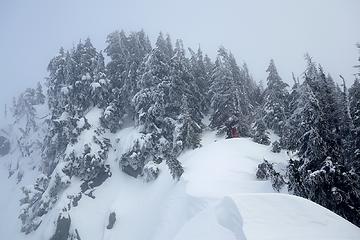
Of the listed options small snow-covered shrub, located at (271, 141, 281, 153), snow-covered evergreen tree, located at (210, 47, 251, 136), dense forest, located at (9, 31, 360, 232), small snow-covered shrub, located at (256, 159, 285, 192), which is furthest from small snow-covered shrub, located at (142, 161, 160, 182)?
small snow-covered shrub, located at (256, 159, 285, 192)

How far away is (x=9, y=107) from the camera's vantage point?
90.6m

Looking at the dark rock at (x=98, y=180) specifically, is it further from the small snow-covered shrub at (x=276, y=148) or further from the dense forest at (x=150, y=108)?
the small snow-covered shrub at (x=276, y=148)

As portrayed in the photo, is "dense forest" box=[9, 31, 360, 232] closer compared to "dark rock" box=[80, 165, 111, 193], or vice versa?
"dense forest" box=[9, 31, 360, 232]

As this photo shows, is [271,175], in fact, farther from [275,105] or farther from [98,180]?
[98,180]

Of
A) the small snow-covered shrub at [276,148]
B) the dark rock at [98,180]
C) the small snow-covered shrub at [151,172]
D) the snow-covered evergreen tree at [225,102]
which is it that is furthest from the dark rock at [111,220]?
the small snow-covered shrub at [276,148]

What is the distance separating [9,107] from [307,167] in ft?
290

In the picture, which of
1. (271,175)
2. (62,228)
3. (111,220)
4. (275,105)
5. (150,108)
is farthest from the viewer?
(275,105)

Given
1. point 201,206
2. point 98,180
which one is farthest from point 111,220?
point 201,206

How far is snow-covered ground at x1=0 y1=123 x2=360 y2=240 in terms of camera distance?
35.3ft

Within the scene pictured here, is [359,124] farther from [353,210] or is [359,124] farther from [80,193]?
[80,193]

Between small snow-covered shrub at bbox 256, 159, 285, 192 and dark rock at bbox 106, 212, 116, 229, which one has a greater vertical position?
small snow-covered shrub at bbox 256, 159, 285, 192

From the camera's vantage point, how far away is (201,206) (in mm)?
19484

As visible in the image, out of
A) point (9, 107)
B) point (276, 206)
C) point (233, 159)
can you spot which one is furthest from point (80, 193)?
point (9, 107)

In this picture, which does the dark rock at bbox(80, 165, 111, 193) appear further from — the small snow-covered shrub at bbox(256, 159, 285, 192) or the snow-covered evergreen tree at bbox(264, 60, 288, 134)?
the small snow-covered shrub at bbox(256, 159, 285, 192)
